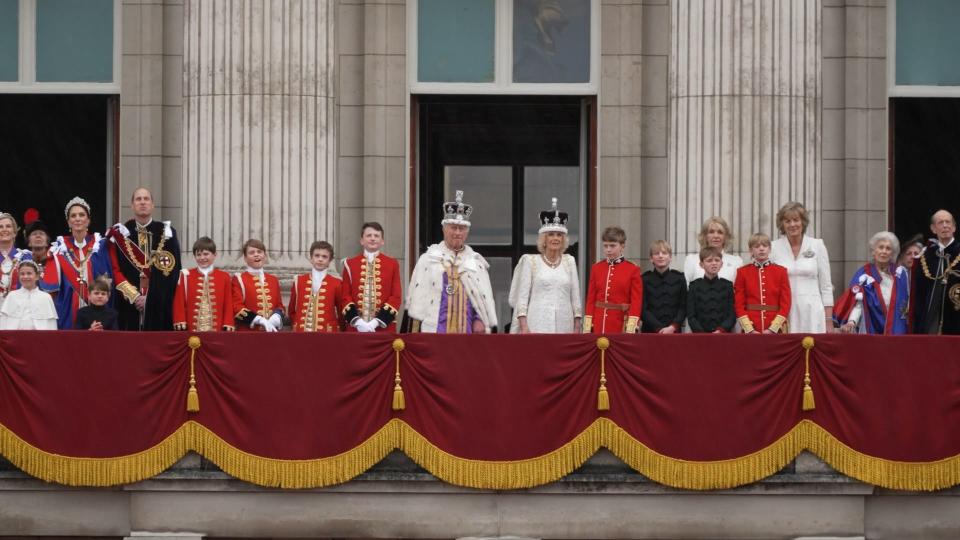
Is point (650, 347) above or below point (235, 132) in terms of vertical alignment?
below

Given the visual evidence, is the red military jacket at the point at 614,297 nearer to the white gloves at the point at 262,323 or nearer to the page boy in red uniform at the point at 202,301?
the white gloves at the point at 262,323

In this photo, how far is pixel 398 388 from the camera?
48.6 ft

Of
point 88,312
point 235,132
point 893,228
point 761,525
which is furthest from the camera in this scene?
point 893,228

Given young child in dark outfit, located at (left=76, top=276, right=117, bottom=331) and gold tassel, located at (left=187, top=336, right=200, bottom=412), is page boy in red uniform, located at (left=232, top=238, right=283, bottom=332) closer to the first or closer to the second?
young child in dark outfit, located at (left=76, top=276, right=117, bottom=331)

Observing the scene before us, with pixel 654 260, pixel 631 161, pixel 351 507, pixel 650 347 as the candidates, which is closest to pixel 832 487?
pixel 650 347

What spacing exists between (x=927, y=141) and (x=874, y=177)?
86cm

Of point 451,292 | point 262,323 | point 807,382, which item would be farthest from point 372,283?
point 807,382

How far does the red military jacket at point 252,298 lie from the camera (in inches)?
658

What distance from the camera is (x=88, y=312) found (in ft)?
53.3

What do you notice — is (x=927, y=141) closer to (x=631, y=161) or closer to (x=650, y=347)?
(x=631, y=161)

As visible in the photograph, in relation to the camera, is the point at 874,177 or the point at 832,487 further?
the point at 874,177

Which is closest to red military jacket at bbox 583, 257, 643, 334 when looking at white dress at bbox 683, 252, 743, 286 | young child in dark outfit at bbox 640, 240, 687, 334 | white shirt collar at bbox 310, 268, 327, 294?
young child in dark outfit at bbox 640, 240, 687, 334

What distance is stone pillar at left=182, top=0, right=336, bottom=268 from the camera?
1883cm

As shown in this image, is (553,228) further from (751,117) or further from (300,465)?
(300,465)
